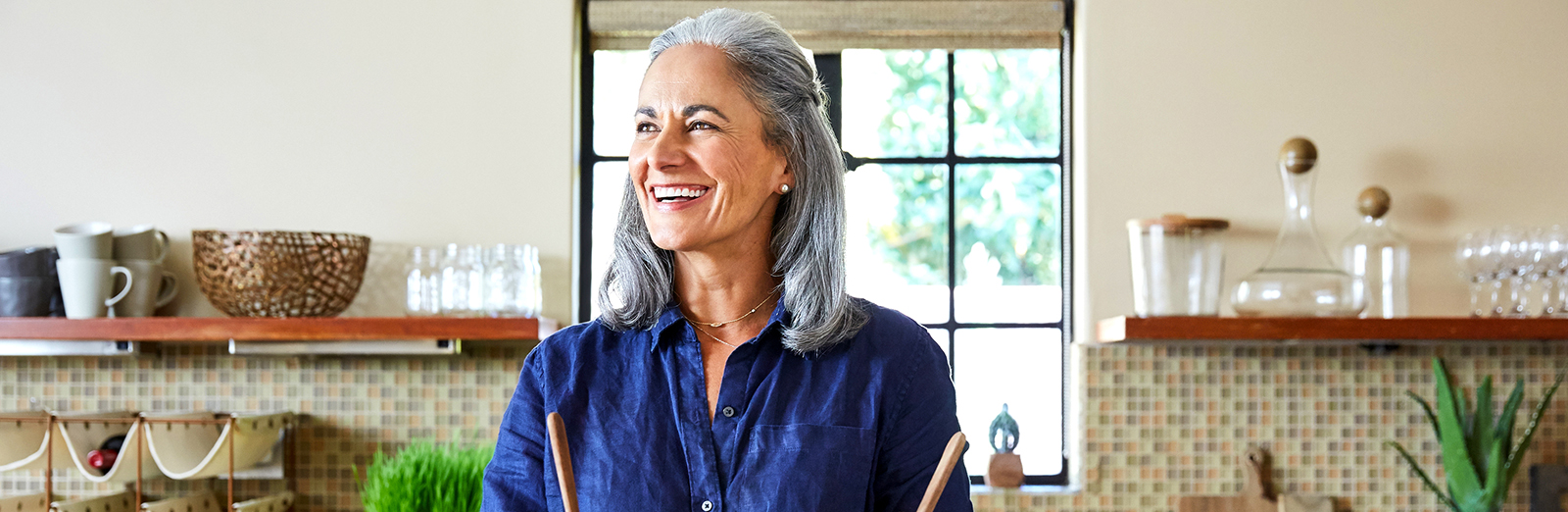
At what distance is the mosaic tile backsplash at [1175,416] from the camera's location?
2.15 m

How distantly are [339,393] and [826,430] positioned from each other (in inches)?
62.9

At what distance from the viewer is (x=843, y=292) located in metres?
0.95

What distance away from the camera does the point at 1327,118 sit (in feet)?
7.07

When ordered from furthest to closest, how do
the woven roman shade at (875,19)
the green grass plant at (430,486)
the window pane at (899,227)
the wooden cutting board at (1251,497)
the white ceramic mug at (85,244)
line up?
the window pane at (899,227)
the woven roman shade at (875,19)
the wooden cutting board at (1251,497)
the white ceramic mug at (85,244)
the green grass plant at (430,486)

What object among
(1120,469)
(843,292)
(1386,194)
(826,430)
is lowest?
(1120,469)

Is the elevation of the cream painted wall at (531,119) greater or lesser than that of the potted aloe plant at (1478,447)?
greater

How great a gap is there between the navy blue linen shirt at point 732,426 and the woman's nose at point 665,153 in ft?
0.45

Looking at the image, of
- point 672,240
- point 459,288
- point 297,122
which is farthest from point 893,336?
point 297,122

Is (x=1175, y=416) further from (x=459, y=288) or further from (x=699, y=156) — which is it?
(x=699, y=156)

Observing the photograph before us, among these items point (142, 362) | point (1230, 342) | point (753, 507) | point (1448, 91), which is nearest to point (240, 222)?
point (142, 362)

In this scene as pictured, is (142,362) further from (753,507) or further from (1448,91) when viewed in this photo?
(1448,91)

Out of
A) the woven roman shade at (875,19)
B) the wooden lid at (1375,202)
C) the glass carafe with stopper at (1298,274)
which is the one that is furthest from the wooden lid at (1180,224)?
the woven roman shade at (875,19)

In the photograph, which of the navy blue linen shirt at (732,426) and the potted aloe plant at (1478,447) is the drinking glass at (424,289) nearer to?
the navy blue linen shirt at (732,426)

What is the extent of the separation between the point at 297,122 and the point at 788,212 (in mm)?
1597
